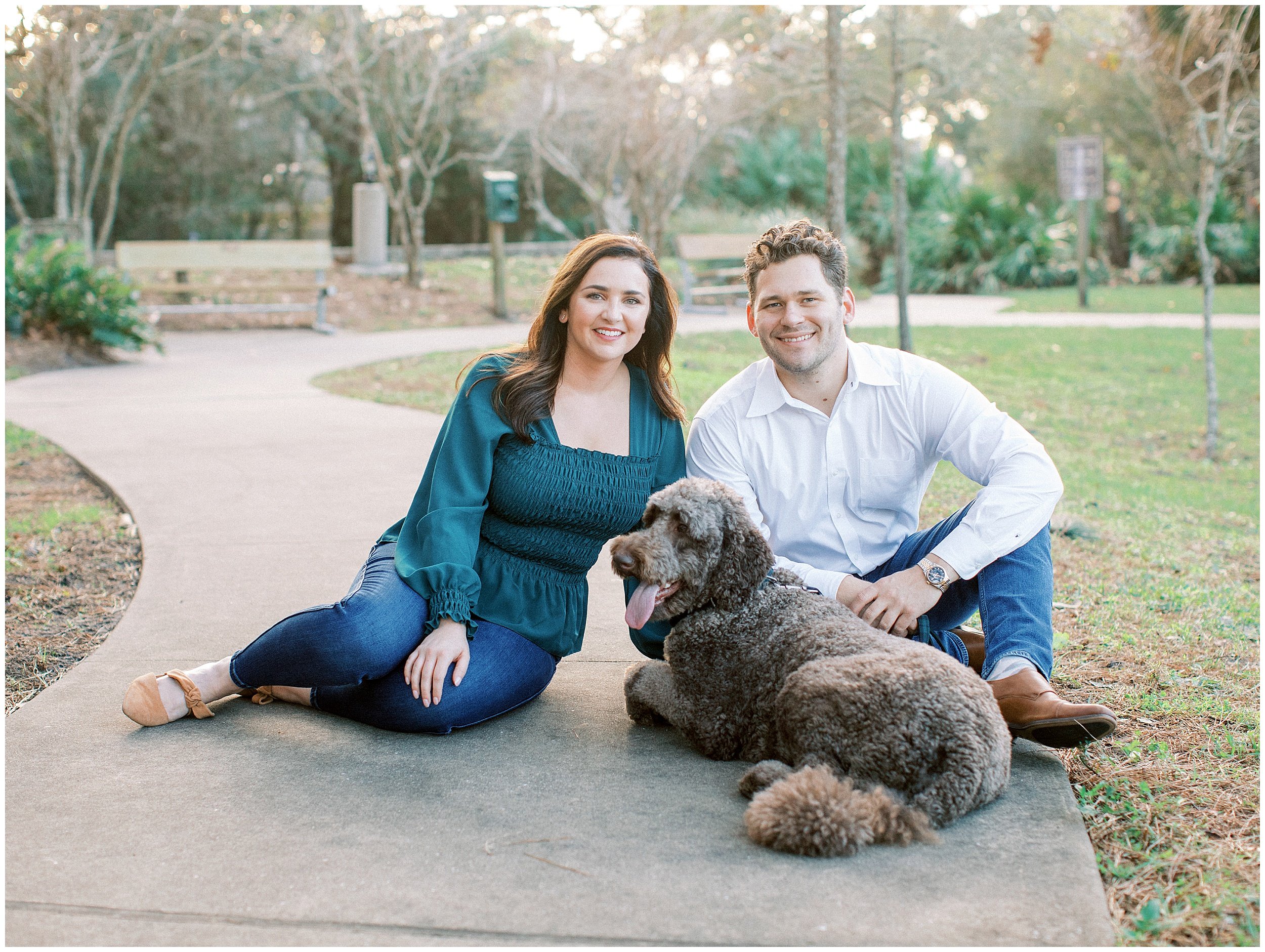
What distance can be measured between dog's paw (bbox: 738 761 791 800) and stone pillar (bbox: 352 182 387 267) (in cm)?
1690

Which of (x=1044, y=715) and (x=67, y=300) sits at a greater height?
(x=67, y=300)

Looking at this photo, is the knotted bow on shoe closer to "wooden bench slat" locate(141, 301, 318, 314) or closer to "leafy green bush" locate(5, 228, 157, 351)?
"leafy green bush" locate(5, 228, 157, 351)

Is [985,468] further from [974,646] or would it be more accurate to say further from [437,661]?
[437,661]

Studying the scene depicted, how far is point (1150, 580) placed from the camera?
5.09 m

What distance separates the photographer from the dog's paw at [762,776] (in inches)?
108

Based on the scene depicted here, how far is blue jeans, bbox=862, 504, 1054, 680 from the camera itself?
3.18 m

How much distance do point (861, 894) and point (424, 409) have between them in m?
7.09

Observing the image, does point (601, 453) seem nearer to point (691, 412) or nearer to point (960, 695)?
point (960, 695)

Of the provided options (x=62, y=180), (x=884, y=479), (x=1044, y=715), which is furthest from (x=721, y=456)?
(x=62, y=180)

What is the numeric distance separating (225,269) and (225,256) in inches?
8.8

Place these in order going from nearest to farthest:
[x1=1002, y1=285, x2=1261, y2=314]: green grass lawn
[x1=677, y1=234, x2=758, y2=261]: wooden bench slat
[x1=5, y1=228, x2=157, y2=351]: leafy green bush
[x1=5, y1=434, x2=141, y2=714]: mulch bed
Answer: [x1=5, y1=434, x2=141, y2=714]: mulch bed, [x1=5, y1=228, x2=157, y2=351]: leafy green bush, [x1=1002, y1=285, x2=1261, y2=314]: green grass lawn, [x1=677, y1=234, x2=758, y2=261]: wooden bench slat

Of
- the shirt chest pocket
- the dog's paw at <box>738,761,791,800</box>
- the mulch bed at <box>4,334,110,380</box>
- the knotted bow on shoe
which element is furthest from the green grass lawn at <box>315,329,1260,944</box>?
the mulch bed at <box>4,334,110,380</box>

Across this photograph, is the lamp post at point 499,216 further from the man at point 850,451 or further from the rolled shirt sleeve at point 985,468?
the rolled shirt sleeve at point 985,468

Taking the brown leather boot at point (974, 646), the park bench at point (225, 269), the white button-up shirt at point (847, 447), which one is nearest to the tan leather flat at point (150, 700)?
the white button-up shirt at point (847, 447)
